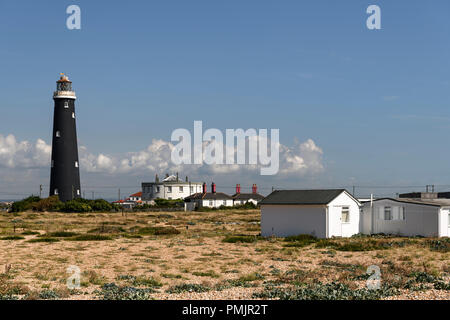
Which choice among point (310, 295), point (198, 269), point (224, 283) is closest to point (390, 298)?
point (310, 295)

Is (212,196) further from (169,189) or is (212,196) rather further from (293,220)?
(293,220)

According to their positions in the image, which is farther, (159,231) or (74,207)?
(74,207)

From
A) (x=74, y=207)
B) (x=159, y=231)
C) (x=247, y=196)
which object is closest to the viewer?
(x=159, y=231)

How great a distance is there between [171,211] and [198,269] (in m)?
59.5

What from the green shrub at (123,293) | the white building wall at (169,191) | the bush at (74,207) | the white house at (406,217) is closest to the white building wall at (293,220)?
the white house at (406,217)

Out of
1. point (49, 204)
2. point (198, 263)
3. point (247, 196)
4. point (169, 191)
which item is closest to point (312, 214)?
point (198, 263)

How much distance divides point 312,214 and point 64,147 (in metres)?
45.8

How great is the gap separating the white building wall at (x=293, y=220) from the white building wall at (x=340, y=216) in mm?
504

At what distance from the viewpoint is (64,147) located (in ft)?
234

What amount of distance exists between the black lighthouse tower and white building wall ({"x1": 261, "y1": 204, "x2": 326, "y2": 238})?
41821 mm

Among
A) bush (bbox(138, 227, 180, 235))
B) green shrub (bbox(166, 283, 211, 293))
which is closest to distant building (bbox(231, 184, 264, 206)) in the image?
bush (bbox(138, 227, 180, 235))

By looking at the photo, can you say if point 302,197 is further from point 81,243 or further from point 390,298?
point 390,298

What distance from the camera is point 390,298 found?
14.7 meters

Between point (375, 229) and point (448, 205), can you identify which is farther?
point (375, 229)
